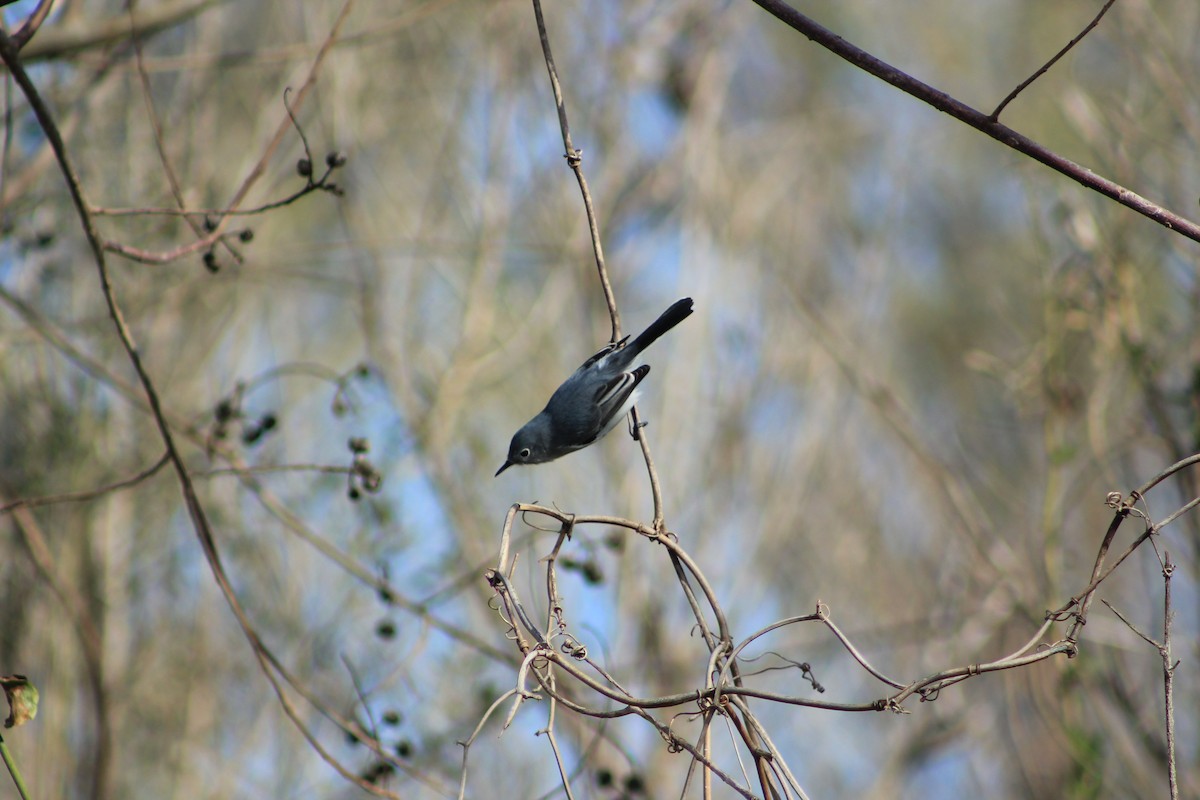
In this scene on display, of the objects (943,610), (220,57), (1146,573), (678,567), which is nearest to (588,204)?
(678,567)

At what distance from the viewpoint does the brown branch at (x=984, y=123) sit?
2.06m

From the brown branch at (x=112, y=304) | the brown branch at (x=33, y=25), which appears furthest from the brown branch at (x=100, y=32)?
the brown branch at (x=112, y=304)

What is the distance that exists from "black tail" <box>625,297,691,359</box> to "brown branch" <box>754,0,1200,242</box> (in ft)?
4.92

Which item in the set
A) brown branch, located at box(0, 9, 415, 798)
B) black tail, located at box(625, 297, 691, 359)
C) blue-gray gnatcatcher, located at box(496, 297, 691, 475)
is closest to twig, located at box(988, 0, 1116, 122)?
black tail, located at box(625, 297, 691, 359)

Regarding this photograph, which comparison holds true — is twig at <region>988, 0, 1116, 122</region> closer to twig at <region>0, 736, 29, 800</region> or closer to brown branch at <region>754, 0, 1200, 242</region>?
brown branch at <region>754, 0, 1200, 242</region>

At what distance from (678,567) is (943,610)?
14.6 feet

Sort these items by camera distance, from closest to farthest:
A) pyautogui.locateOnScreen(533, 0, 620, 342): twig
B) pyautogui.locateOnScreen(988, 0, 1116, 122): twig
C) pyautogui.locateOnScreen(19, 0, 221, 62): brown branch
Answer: pyautogui.locateOnScreen(988, 0, 1116, 122): twig, pyautogui.locateOnScreen(533, 0, 620, 342): twig, pyautogui.locateOnScreen(19, 0, 221, 62): brown branch

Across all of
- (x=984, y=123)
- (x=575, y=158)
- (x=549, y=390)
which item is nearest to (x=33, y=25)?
(x=575, y=158)

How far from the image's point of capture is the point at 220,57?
3.82 m

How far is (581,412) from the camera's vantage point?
4.04 m

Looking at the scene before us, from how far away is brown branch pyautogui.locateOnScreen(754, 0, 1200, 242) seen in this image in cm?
206

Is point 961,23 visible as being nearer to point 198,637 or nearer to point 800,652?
point 800,652

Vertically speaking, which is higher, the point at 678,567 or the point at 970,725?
the point at 970,725

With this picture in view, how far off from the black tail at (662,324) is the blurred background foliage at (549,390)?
969 millimetres
